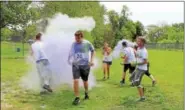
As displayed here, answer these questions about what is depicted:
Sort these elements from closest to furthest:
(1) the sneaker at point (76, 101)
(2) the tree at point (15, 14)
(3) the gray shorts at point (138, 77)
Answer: (1) the sneaker at point (76, 101) → (3) the gray shorts at point (138, 77) → (2) the tree at point (15, 14)

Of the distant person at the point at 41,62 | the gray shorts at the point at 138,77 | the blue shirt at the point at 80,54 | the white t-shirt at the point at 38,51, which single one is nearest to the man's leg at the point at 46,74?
the distant person at the point at 41,62

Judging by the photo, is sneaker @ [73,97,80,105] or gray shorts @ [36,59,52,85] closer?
sneaker @ [73,97,80,105]

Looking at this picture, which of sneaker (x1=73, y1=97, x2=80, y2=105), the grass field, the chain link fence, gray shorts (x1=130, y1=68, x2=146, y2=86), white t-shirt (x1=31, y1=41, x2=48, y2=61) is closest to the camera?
the grass field

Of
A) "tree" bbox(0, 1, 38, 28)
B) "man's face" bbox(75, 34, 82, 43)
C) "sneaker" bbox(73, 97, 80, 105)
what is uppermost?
"tree" bbox(0, 1, 38, 28)

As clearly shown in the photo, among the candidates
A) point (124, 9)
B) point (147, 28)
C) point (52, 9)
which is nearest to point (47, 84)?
point (52, 9)

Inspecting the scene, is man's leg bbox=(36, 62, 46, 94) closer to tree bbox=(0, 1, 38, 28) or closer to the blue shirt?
the blue shirt

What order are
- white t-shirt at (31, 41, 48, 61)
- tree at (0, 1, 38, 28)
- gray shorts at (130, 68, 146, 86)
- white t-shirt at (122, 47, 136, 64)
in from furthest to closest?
1. tree at (0, 1, 38, 28)
2. white t-shirt at (122, 47, 136, 64)
3. white t-shirt at (31, 41, 48, 61)
4. gray shorts at (130, 68, 146, 86)

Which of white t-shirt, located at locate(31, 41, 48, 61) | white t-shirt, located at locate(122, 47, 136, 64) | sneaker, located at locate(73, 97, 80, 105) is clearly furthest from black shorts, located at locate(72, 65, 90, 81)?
white t-shirt, located at locate(122, 47, 136, 64)

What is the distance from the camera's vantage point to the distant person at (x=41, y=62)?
422 inches

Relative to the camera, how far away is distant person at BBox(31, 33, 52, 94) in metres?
10.7

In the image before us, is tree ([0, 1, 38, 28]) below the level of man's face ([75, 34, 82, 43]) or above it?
above

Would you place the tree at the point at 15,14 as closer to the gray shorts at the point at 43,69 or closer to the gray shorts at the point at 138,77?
the gray shorts at the point at 43,69

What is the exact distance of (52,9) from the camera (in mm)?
38656

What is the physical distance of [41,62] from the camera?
35.2 feet
